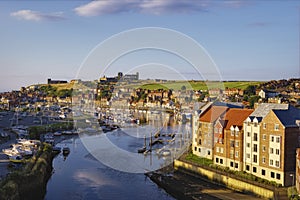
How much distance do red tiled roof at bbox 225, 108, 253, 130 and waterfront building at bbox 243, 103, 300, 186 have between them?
65 cm

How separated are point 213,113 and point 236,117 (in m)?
1.52

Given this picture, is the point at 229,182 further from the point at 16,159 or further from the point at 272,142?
the point at 16,159

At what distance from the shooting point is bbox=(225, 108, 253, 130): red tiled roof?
13.1m

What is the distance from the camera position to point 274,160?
1130 centimetres

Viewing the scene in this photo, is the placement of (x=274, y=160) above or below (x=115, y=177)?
above

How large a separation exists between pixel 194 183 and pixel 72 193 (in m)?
4.09

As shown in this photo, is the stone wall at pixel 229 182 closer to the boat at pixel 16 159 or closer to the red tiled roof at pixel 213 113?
the red tiled roof at pixel 213 113

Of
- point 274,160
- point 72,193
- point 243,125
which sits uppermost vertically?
point 243,125

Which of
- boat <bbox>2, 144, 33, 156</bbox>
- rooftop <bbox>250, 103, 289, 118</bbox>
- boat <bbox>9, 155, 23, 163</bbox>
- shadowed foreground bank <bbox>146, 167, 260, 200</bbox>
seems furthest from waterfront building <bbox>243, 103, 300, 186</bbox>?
boat <bbox>2, 144, 33, 156</bbox>

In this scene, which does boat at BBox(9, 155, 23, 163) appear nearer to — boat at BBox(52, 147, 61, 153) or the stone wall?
boat at BBox(52, 147, 61, 153)

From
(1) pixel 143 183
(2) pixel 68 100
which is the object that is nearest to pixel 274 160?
(1) pixel 143 183

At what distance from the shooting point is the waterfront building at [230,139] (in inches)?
Result: 501

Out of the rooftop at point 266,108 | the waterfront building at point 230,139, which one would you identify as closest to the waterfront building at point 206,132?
the waterfront building at point 230,139

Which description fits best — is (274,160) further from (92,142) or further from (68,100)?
(68,100)
